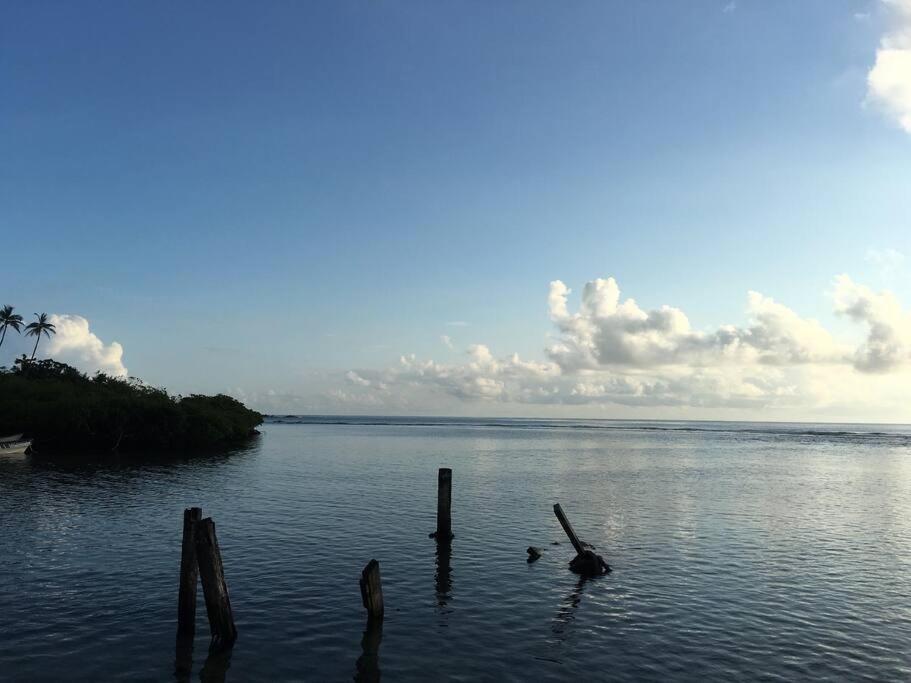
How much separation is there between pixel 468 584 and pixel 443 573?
169cm

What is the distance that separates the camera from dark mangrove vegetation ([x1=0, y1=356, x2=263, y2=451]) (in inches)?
3017

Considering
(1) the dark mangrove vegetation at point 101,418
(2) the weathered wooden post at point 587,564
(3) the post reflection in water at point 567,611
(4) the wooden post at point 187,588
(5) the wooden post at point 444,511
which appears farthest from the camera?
(1) the dark mangrove vegetation at point 101,418

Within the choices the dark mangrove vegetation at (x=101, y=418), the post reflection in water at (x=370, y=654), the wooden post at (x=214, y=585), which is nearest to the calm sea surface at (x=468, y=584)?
the post reflection in water at (x=370, y=654)

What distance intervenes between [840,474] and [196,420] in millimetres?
79679

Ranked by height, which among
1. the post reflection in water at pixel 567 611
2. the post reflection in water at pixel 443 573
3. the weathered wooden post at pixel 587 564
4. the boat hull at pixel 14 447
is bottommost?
the post reflection in water at pixel 443 573

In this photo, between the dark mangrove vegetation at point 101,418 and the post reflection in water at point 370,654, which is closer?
the post reflection in water at point 370,654

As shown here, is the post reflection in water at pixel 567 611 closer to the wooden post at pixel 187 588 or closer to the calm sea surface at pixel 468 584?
the calm sea surface at pixel 468 584

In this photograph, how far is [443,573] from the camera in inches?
949

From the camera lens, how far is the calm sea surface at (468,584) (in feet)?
51.6

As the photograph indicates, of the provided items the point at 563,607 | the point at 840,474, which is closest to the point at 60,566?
the point at 563,607

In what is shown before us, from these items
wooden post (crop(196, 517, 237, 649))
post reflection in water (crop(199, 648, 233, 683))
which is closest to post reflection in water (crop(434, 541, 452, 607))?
wooden post (crop(196, 517, 237, 649))

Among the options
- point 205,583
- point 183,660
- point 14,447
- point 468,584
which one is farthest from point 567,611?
point 14,447

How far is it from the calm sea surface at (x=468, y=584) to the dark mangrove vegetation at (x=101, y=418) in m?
30.4

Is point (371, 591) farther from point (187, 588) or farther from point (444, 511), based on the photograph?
point (444, 511)
